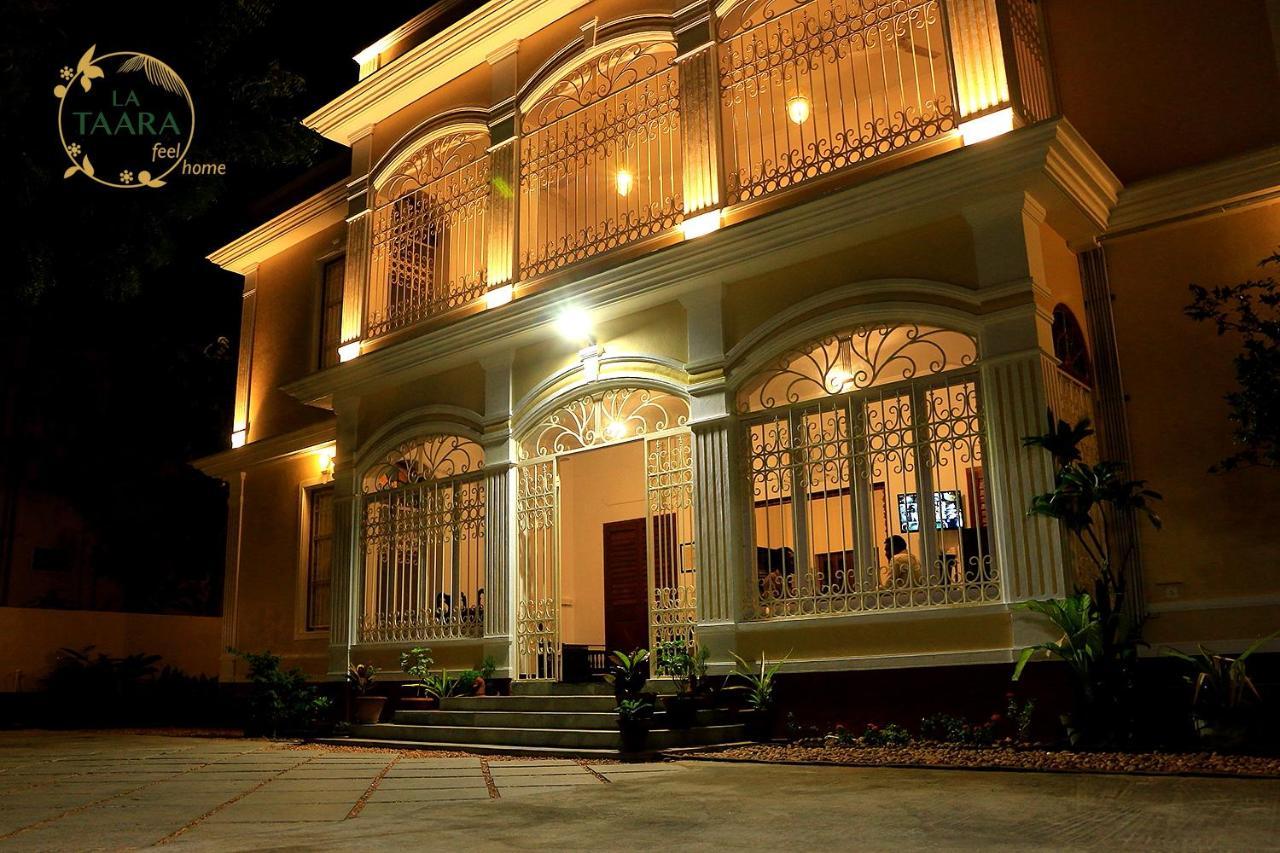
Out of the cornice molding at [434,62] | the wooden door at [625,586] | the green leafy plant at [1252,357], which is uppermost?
the cornice molding at [434,62]

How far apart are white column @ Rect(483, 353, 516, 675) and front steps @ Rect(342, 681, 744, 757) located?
0.59 meters

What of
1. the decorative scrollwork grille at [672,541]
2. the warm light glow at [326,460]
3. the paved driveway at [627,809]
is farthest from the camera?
the warm light glow at [326,460]

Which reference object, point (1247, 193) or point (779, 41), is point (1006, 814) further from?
point (779, 41)

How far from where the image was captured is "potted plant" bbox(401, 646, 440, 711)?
945cm

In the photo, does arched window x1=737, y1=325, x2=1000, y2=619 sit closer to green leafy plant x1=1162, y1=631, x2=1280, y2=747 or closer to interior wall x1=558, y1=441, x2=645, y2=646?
green leafy plant x1=1162, y1=631, x2=1280, y2=747

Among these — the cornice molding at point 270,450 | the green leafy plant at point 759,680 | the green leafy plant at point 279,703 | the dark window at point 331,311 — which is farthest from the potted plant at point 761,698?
the dark window at point 331,311

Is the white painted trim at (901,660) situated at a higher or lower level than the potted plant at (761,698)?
higher

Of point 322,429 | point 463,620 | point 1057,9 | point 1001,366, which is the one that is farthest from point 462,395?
point 1057,9

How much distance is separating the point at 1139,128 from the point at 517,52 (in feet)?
20.2

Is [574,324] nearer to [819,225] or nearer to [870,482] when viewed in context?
[819,225]

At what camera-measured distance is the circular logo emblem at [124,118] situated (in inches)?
427

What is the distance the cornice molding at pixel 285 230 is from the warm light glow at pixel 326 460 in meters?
3.04

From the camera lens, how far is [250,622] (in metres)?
13.6

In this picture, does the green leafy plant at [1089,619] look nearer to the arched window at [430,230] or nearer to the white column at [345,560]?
the arched window at [430,230]
